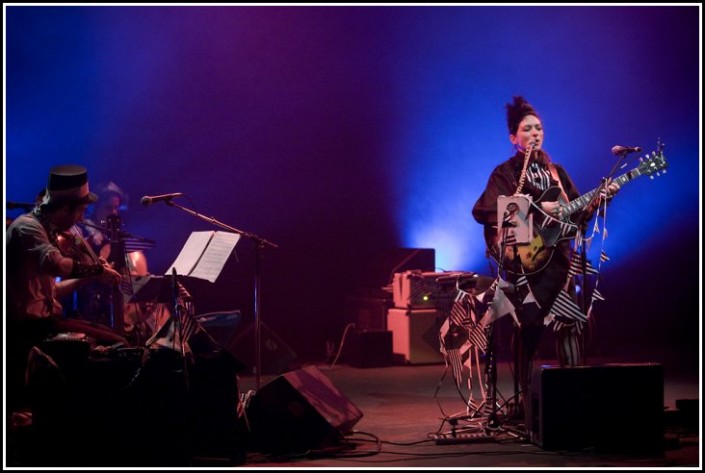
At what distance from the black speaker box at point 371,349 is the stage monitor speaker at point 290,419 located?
3593 mm

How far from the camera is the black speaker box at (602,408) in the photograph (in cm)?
401

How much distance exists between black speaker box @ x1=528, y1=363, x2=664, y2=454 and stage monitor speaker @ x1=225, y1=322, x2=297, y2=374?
11.3ft

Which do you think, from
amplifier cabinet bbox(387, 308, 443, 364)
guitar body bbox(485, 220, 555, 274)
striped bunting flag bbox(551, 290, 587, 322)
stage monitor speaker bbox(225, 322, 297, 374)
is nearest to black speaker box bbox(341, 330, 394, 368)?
amplifier cabinet bbox(387, 308, 443, 364)

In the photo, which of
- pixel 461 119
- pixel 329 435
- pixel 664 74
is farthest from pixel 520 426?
pixel 664 74

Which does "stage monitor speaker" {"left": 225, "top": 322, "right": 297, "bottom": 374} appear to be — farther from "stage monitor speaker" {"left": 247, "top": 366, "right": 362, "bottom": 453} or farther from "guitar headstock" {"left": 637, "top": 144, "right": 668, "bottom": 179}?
"guitar headstock" {"left": 637, "top": 144, "right": 668, "bottom": 179}

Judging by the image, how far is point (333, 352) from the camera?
839 centimetres

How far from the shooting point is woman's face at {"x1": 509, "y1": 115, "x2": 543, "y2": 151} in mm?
4898

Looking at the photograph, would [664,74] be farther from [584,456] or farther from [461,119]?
[584,456]

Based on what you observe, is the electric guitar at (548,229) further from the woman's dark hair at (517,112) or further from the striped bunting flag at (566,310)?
the woman's dark hair at (517,112)

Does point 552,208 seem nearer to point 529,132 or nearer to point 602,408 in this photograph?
point 529,132

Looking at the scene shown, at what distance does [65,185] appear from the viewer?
4340 mm

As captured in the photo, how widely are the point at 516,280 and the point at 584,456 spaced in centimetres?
101

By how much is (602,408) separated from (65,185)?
302cm

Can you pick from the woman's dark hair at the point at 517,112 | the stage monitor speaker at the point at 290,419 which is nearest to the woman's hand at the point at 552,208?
the woman's dark hair at the point at 517,112
